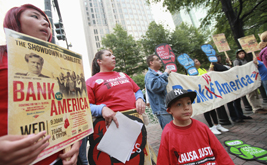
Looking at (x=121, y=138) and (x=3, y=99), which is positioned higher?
(x=3, y=99)

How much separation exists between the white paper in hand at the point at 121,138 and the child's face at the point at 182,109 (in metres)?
0.47

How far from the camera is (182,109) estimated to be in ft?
4.85

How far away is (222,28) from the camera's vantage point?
9.36 metres

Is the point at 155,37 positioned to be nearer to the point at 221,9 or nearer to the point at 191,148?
the point at 221,9

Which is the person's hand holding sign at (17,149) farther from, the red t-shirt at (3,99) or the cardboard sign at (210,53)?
the cardboard sign at (210,53)

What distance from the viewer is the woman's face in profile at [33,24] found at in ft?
2.91

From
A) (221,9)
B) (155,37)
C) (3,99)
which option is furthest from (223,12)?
(3,99)

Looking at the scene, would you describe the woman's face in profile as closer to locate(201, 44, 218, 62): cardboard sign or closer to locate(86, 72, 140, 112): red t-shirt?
locate(86, 72, 140, 112): red t-shirt

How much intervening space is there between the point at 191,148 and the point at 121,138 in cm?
74

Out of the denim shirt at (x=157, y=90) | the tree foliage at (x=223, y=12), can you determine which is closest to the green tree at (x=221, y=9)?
the tree foliage at (x=223, y=12)

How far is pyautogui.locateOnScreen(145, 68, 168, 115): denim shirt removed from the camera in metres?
2.33

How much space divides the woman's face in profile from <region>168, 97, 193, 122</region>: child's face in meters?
1.42

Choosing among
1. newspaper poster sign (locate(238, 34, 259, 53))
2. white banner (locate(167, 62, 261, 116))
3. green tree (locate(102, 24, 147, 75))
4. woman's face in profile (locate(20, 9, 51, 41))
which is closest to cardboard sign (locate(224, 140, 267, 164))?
white banner (locate(167, 62, 261, 116))

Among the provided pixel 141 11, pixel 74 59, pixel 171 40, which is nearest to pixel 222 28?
pixel 171 40
